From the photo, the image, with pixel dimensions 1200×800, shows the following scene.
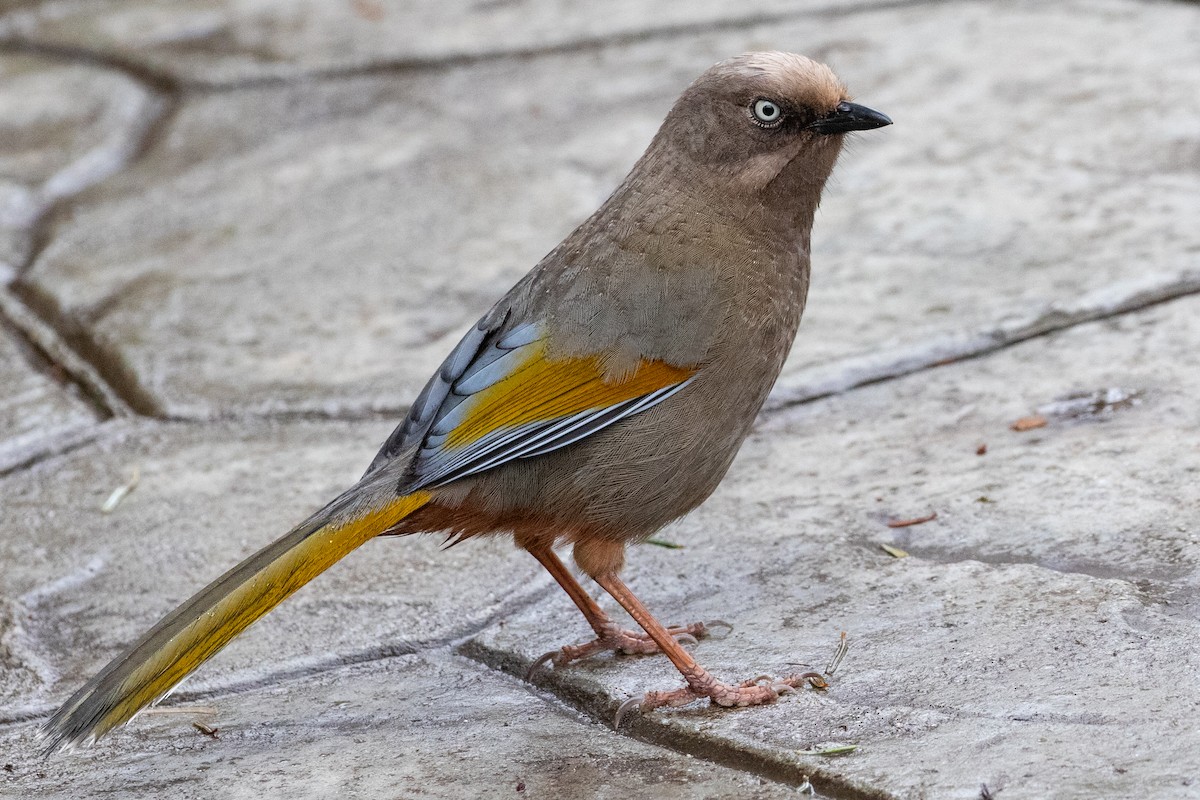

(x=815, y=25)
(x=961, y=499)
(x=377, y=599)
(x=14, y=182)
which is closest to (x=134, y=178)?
(x=14, y=182)

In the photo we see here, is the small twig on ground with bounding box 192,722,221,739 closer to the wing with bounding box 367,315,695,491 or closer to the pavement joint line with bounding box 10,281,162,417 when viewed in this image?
the wing with bounding box 367,315,695,491

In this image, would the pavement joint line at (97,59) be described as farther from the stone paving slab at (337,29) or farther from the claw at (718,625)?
the claw at (718,625)

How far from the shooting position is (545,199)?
17.1 ft

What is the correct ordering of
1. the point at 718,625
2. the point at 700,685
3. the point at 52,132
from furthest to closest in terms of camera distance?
the point at 52,132, the point at 718,625, the point at 700,685

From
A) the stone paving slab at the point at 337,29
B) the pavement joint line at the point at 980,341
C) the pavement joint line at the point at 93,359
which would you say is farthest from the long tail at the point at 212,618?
the stone paving slab at the point at 337,29

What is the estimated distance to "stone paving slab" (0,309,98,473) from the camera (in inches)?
158

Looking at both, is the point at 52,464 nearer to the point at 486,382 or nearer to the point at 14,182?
the point at 486,382

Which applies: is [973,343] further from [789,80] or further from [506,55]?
[506,55]

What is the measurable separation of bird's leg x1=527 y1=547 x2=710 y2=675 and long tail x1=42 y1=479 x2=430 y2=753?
402 millimetres

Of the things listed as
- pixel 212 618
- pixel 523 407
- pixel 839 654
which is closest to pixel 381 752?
pixel 212 618

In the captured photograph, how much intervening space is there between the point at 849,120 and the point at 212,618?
61.8 inches

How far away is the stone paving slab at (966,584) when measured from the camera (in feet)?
7.76

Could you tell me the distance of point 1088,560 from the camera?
2895 millimetres

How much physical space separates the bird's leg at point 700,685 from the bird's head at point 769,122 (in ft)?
3.02
